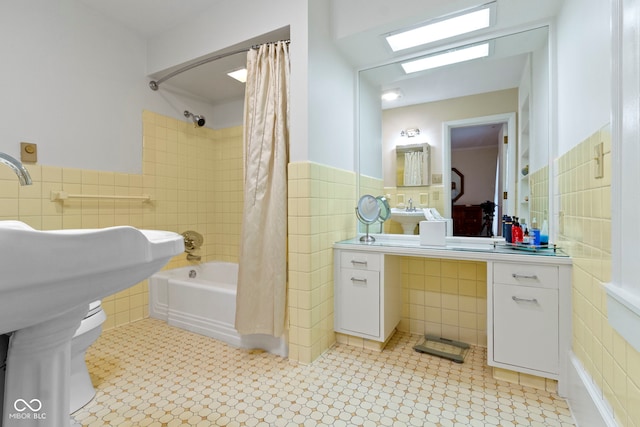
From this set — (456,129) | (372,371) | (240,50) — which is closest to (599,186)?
(456,129)

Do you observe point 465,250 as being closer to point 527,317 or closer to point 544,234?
point 527,317

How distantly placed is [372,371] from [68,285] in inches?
64.8

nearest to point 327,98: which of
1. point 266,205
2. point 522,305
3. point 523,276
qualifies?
point 266,205

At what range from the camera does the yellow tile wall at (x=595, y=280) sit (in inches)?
35.4

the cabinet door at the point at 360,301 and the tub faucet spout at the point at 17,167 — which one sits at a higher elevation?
the tub faucet spout at the point at 17,167

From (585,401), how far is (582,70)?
142cm

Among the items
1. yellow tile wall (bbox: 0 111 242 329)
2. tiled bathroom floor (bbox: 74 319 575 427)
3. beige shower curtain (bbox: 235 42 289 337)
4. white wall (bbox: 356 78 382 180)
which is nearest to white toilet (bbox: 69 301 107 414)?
tiled bathroom floor (bbox: 74 319 575 427)

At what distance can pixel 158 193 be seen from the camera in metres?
2.69

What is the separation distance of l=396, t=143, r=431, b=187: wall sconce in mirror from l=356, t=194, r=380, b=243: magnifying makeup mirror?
0.31 meters

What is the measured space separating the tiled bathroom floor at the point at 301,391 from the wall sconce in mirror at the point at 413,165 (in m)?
1.21

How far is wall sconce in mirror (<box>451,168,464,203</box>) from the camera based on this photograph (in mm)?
2154

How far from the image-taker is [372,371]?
1.73 meters

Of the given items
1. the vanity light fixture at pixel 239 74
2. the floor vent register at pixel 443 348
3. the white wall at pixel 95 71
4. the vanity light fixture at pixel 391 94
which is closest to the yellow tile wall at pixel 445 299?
the floor vent register at pixel 443 348

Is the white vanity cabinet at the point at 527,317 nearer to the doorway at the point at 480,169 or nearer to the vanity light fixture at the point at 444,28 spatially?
the doorway at the point at 480,169
